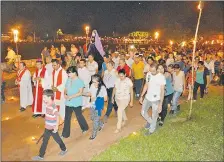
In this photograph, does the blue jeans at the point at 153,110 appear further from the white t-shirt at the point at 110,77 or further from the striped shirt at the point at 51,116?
the striped shirt at the point at 51,116

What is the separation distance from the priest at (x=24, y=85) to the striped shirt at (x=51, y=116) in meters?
4.17

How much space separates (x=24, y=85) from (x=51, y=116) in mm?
4362

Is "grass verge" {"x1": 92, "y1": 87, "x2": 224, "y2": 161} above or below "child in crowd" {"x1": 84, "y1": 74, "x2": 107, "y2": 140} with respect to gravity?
below

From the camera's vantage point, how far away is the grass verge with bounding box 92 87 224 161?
6.92 meters

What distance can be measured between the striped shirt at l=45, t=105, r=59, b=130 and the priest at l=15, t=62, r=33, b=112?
4168mm

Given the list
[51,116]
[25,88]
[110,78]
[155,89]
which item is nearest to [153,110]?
[155,89]

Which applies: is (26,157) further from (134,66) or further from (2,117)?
(134,66)

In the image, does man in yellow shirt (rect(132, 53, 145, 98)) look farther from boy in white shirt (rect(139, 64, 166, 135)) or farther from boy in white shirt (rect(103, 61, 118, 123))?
boy in white shirt (rect(139, 64, 166, 135))

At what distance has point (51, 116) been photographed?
650cm

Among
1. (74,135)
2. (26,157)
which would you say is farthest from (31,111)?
(26,157)

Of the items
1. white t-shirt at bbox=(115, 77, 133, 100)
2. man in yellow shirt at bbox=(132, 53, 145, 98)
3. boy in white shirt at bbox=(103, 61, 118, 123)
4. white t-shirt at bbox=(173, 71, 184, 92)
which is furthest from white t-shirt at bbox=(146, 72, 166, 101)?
man in yellow shirt at bbox=(132, 53, 145, 98)

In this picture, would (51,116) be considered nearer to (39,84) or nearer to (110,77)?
(110,77)

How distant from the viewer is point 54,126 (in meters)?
6.59

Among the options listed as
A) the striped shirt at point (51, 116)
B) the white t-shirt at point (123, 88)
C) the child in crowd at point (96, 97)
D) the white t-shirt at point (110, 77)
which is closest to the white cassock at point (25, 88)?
the white t-shirt at point (110, 77)
